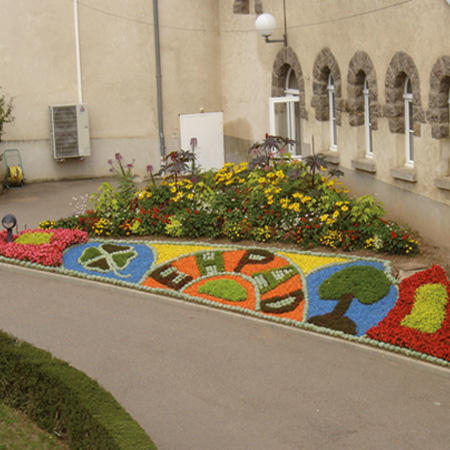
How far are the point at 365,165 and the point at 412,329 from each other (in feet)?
20.9

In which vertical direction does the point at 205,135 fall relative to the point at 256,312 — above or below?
above

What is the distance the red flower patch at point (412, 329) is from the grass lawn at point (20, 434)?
443 cm

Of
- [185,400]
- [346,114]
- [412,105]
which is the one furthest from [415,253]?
[185,400]

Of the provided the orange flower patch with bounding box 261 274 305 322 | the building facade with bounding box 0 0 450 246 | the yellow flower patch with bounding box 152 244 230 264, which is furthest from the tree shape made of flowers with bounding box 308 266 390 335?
the yellow flower patch with bounding box 152 244 230 264

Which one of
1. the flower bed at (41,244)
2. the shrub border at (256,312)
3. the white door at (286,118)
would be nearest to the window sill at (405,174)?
the shrub border at (256,312)

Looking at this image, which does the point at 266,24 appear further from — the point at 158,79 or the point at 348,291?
the point at 348,291

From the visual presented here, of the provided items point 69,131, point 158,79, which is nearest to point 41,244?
point 69,131

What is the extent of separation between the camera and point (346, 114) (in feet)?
57.3

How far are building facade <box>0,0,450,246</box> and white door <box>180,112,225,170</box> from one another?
0.25 m

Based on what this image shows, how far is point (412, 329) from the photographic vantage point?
1092cm

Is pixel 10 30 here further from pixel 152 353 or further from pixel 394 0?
pixel 152 353

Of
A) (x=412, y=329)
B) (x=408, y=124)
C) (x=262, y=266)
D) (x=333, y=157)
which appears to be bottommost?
(x=412, y=329)

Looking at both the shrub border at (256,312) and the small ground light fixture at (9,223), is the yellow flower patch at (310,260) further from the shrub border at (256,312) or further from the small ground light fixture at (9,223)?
the small ground light fixture at (9,223)

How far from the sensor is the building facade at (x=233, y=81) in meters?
15.7
